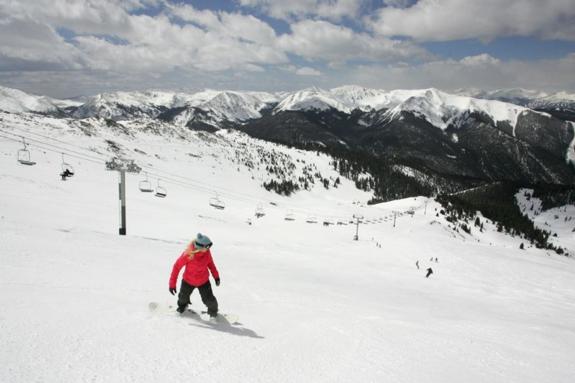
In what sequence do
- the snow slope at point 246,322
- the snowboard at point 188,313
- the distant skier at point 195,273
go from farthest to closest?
the distant skier at point 195,273 → the snowboard at point 188,313 → the snow slope at point 246,322

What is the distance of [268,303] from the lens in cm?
1141

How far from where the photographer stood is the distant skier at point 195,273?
849 centimetres

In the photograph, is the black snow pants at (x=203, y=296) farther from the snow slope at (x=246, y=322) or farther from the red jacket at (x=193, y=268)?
the snow slope at (x=246, y=322)

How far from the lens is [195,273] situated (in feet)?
28.2

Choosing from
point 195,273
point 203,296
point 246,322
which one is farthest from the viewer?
point 246,322

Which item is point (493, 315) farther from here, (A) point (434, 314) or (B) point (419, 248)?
(B) point (419, 248)

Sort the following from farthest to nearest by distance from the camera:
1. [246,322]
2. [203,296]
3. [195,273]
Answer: [246,322], [203,296], [195,273]

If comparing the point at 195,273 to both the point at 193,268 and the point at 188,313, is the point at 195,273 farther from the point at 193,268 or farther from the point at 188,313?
the point at 188,313

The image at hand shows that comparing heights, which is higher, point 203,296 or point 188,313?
point 203,296

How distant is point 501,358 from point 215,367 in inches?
285

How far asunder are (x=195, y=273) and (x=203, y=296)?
628 mm

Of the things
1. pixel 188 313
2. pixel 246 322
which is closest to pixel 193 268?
pixel 188 313

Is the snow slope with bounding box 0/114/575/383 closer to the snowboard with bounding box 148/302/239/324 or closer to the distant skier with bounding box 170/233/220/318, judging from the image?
the snowboard with bounding box 148/302/239/324

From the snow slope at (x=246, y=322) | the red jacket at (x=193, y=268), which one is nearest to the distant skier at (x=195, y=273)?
the red jacket at (x=193, y=268)
